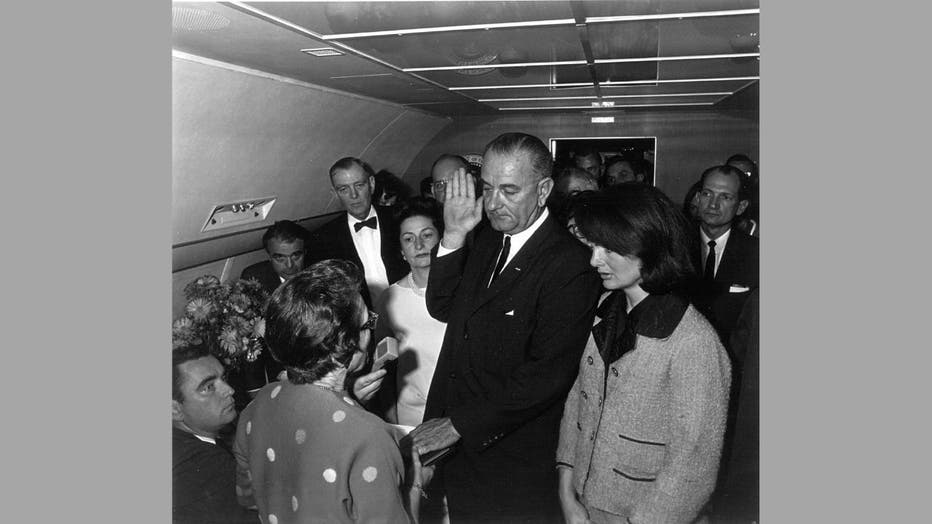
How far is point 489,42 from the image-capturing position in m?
2.21

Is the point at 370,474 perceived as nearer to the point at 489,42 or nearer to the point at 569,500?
the point at 569,500

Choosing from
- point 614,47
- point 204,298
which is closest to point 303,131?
point 204,298

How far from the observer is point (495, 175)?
7.23ft

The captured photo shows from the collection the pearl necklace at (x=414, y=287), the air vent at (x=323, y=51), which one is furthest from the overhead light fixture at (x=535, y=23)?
the pearl necklace at (x=414, y=287)

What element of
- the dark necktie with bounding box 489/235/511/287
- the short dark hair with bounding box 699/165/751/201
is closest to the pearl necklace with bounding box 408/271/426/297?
the dark necktie with bounding box 489/235/511/287

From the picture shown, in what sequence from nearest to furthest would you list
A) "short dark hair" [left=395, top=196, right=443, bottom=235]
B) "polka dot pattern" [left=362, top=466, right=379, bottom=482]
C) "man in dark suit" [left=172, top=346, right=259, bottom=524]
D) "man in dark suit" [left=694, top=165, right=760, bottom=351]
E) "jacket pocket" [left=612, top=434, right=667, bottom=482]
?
1. "polka dot pattern" [left=362, top=466, right=379, bottom=482]
2. "jacket pocket" [left=612, top=434, right=667, bottom=482]
3. "man in dark suit" [left=172, top=346, right=259, bottom=524]
4. "man in dark suit" [left=694, top=165, right=760, bottom=351]
5. "short dark hair" [left=395, top=196, right=443, bottom=235]

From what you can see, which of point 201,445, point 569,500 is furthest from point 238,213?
point 569,500

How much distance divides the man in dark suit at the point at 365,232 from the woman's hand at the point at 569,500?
1008mm

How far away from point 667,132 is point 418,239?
3.40 ft

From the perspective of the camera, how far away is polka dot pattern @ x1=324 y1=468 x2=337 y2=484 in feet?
5.32

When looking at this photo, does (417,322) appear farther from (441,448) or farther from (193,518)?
(193,518)

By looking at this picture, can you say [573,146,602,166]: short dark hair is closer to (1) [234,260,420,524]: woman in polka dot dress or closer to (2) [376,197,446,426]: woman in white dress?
(2) [376,197,446,426]: woman in white dress

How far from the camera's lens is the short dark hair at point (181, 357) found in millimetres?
2296

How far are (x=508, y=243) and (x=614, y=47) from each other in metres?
0.75
